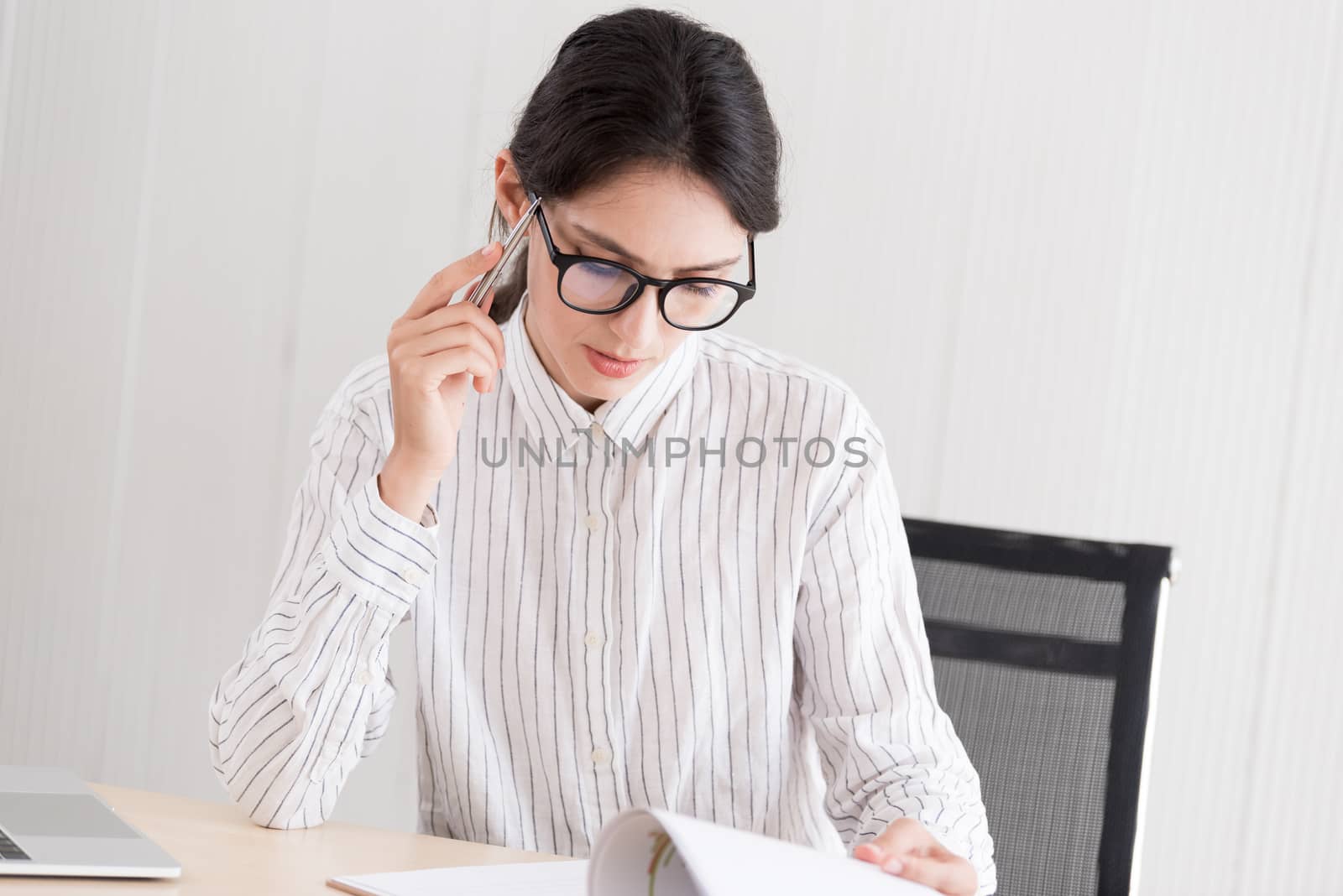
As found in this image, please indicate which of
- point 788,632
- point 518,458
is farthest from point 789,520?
point 518,458

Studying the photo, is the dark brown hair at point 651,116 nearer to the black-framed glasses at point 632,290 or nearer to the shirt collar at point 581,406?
the black-framed glasses at point 632,290

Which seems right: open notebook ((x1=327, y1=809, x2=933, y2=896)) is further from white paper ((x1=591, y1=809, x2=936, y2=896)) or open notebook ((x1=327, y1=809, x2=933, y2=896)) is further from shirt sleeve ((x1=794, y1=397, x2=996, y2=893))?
shirt sleeve ((x1=794, y1=397, x2=996, y2=893))

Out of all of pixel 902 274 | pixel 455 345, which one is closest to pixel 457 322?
pixel 455 345

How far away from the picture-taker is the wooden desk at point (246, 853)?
89 cm

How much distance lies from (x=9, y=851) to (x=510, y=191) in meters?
0.80

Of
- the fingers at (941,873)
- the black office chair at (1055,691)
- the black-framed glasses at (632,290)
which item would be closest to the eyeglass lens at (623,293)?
the black-framed glasses at (632,290)

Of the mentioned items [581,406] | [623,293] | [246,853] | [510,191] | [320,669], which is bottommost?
[246,853]

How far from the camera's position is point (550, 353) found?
143 centimetres

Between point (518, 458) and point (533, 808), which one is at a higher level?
point (518, 458)

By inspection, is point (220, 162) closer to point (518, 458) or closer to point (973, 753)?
point (518, 458)

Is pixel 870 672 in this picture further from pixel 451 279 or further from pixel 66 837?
pixel 66 837

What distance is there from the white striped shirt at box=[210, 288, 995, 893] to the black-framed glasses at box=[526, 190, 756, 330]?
5.6 inches

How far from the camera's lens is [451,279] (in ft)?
4.21

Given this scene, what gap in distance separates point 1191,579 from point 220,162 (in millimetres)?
1767
